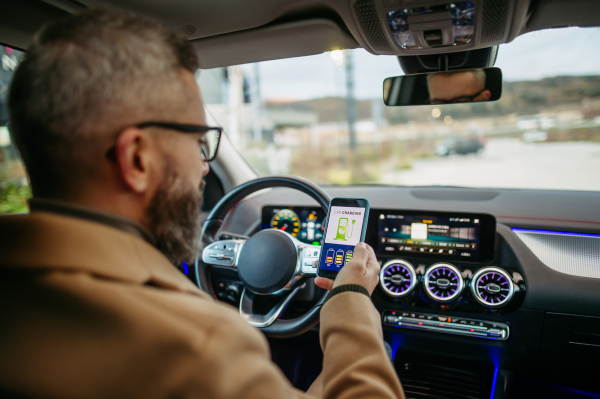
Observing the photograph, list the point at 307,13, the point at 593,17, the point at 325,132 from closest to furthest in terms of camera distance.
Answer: the point at 593,17, the point at 307,13, the point at 325,132

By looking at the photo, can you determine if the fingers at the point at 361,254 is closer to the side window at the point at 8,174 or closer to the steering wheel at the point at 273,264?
the steering wheel at the point at 273,264

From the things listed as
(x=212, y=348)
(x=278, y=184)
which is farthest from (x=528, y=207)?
(x=212, y=348)

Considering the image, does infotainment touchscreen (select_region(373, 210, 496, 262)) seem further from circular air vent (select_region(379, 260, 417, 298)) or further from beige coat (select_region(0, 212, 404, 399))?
beige coat (select_region(0, 212, 404, 399))

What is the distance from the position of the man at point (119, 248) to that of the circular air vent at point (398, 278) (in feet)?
4.30

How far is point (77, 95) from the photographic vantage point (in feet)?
3.20

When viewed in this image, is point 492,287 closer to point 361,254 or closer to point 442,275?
point 442,275

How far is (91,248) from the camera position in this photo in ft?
2.80

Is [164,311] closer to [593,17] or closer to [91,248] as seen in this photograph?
[91,248]

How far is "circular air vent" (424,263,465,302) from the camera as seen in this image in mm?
2514

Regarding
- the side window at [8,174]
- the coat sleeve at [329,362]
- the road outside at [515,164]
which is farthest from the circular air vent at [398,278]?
the road outside at [515,164]

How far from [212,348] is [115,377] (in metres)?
0.18

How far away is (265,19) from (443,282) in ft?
6.00

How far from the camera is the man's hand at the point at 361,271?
152 centimetres

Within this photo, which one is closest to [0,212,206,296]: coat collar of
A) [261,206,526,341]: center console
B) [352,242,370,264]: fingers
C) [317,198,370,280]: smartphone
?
[352,242,370,264]: fingers
